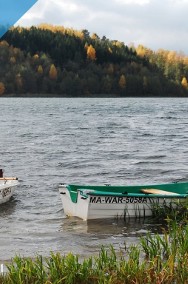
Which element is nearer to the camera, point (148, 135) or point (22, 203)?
point (22, 203)

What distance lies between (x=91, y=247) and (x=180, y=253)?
5246mm

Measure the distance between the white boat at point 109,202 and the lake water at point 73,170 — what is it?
309 millimetres

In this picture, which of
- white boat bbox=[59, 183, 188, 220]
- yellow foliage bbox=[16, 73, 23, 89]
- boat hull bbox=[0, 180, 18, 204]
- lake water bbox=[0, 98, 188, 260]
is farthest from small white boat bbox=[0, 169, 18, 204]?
yellow foliage bbox=[16, 73, 23, 89]

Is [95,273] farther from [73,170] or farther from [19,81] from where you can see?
[19,81]

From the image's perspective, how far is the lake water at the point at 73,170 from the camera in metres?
17.6

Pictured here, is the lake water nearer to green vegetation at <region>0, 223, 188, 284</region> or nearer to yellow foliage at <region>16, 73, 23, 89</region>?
green vegetation at <region>0, 223, 188, 284</region>

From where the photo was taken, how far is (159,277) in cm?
1027

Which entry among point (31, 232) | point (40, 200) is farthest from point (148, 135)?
point (31, 232)

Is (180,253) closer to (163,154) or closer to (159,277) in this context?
(159,277)

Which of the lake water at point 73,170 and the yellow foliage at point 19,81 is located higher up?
the yellow foliage at point 19,81

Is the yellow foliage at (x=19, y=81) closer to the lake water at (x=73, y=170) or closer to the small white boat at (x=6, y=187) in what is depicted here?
the lake water at (x=73, y=170)

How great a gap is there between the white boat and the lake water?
0.31m

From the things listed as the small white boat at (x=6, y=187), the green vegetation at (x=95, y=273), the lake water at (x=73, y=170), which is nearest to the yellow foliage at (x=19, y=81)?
the lake water at (x=73, y=170)

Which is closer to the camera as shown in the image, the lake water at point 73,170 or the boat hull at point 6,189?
the lake water at point 73,170
